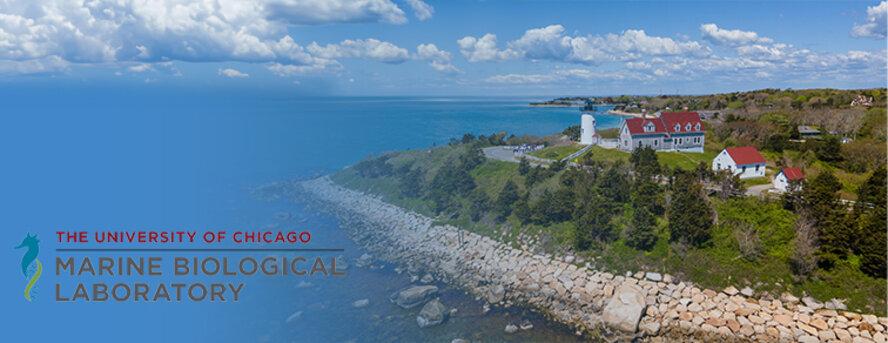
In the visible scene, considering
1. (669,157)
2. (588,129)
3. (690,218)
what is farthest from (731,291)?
(588,129)

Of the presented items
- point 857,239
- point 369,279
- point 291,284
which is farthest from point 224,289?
point 857,239

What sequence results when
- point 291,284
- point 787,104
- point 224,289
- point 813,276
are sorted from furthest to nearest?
point 787,104 → point 291,284 → point 224,289 → point 813,276

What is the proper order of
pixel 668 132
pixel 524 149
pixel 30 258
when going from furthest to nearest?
pixel 524 149
pixel 668 132
pixel 30 258

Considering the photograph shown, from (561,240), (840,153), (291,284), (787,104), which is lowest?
(291,284)

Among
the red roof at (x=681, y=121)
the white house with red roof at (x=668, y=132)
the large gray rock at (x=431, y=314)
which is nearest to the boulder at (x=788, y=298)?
the large gray rock at (x=431, y=314)

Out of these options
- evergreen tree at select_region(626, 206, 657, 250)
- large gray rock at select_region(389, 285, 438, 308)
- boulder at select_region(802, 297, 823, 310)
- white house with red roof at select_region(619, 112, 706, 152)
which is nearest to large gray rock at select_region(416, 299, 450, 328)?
large gray rock at select_region(389, 285, 438, 308)

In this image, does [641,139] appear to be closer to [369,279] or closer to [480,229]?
[480,229]

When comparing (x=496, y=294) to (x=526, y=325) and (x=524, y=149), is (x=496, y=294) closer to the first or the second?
(x=526, y=325)
